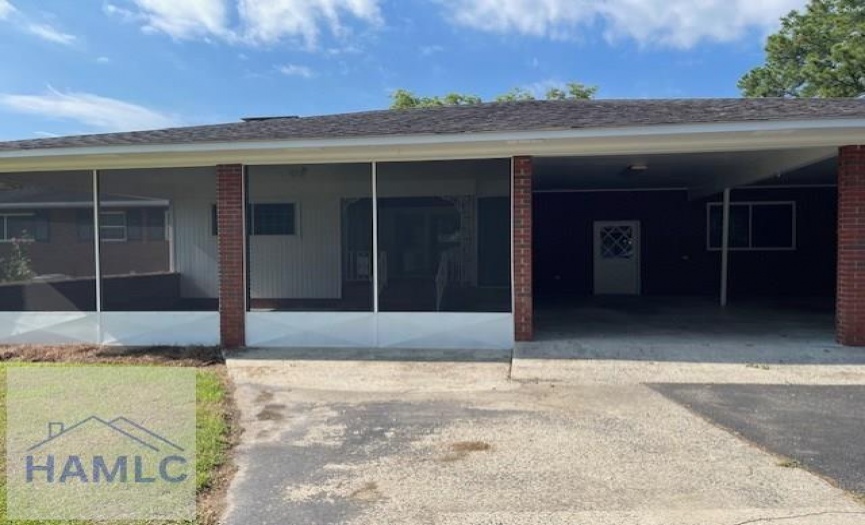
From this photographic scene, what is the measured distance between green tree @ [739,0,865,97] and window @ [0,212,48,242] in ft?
95.1

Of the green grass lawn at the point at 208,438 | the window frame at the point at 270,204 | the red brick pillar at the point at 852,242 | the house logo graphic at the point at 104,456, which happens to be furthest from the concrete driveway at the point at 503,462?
the window frame at the point at 270,204

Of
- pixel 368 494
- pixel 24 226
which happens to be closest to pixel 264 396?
pixel 368 494

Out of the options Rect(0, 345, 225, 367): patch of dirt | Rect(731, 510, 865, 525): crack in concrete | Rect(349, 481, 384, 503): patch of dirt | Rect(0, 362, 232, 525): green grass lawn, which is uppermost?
Rect(0, 345, 225, 367): patch of dirt

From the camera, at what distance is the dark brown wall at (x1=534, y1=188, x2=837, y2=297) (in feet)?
47.7

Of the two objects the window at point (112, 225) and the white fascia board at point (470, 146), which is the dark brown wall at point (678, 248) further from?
the window at point (112, 225)

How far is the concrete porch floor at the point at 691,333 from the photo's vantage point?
749 centimetres

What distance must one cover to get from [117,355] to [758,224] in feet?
46.7

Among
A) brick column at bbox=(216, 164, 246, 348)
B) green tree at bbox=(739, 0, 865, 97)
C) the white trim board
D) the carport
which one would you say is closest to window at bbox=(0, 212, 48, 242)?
brick column at bbox=(216, 164, 246, 348)

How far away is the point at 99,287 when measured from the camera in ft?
30.0

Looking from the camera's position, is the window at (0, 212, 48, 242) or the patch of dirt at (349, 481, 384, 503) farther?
the window at (0, 212, 48, 242)

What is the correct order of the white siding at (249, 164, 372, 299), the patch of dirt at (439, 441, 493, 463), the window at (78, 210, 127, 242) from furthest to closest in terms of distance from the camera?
the white siding at (249, 164, 372, 299), the window at (78, 210, 127, 242), the patch of dirt at (439, 441, 493, 463)

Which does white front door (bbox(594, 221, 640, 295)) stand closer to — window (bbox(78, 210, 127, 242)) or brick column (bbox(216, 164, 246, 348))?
brick column (bbox(216, 164, 246, 348))

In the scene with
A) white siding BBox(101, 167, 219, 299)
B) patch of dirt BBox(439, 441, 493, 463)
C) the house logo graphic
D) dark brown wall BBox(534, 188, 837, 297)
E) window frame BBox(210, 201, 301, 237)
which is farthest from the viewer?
dark brown wall BBox(534, 188, 837, 297)

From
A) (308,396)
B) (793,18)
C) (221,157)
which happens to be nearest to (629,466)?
(308,396)
